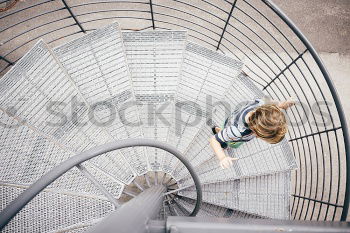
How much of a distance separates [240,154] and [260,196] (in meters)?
0.65

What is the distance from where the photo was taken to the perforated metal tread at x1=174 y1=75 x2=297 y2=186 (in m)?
3.80

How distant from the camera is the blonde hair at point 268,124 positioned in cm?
258

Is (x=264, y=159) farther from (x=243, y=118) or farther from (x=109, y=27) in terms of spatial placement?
(x=109, y=27)

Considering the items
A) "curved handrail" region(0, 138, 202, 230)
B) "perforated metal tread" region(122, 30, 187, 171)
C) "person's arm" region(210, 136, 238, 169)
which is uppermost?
"perforated metal tread" region(122, 30, 187, 171)

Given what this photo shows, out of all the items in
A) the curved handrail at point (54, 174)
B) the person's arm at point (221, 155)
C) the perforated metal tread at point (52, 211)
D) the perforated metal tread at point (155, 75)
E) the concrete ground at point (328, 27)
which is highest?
the concrete ground at point (328, 27)

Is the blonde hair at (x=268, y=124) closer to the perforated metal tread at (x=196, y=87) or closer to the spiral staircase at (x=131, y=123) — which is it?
the spiral staircase at (x=131, y=123)

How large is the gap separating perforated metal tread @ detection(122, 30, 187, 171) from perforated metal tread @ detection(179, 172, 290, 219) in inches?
47.2

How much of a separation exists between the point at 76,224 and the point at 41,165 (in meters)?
0.78

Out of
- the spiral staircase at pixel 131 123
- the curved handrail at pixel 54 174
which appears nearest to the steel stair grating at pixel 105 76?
the spiral staircase at pixel 131 123

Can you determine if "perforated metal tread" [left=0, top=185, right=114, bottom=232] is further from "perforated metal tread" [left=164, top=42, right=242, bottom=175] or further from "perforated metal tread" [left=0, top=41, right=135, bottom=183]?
"perforated metal tread" [left=164, top=42, right=242, bottom=175]

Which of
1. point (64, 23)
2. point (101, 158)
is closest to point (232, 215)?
point (101, 158)

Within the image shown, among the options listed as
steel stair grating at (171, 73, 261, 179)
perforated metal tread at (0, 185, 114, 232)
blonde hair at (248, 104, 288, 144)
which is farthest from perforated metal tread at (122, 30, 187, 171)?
blonde hair at (248, 104, 288, 144)

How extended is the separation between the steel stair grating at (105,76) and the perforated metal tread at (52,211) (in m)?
0.84

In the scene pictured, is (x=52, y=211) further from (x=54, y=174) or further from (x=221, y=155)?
(x=221, y=155)
